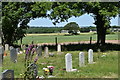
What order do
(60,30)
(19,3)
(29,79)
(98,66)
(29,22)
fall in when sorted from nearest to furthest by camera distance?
(29,79) < (98,66) < (19,3) < (29,22) < (60,30)

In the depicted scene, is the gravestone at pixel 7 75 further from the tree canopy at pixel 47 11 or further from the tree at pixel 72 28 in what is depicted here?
the tree at pixel 72 28

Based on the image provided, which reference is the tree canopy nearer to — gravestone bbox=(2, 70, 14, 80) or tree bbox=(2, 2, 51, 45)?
tree bbox=(2, 2, 51, 45)

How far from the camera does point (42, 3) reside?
20812 millimetres

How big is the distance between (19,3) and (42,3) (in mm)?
3389

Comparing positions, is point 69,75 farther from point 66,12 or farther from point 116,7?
point 116,7

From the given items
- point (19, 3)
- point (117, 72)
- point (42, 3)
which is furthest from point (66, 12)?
point (117, 72)

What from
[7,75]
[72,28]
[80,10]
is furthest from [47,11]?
[72,28]

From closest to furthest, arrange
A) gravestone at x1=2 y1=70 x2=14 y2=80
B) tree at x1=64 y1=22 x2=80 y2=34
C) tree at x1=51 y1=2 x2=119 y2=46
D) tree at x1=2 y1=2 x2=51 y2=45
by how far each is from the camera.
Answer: gravestone at x1=2 y1=70 x2=14 y2=80, tree at x1=51 y1=2 x2=119 y2=46, tree at x1=2 y1=2 x2=51 y2=45, tree at x1=64 y1=22 x2=80 y2=34

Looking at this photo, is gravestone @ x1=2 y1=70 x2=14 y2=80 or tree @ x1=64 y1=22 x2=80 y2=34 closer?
gravestone @ x1=2 y1=70 x2=14 y2=80

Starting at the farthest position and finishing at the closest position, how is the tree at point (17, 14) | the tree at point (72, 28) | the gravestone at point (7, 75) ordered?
the tree at point (72, 28) < the tree at point (17, 14) < the gravestone at point (7, 75)

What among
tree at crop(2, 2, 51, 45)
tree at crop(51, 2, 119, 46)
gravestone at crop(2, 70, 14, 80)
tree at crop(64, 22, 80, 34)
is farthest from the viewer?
tree at crop(64, 22, 80, 34)

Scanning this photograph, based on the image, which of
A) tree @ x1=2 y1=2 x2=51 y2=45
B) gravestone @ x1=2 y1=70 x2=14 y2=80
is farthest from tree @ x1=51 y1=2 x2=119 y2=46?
gravestone @ x1=2 y1=70 x2=14 y2=80

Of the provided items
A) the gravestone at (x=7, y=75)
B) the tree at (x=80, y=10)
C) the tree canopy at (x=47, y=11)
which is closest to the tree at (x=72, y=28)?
the tree canopy at (x=47, y=11)

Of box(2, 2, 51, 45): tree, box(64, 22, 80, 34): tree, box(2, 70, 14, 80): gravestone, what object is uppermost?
box(2, 2, 51, 45): tree
